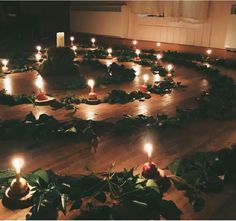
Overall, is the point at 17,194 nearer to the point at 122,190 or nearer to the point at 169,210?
the point at 122,190

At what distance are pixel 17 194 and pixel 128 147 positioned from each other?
124 centimetres

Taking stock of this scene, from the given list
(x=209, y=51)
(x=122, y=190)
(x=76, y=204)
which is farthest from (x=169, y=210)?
(x=209, y=51)

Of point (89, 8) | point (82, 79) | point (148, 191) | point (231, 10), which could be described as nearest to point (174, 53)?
point (231, 10)

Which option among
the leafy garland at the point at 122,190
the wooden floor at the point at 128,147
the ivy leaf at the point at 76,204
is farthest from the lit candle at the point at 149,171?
the ivy leaf at the point at 76,204

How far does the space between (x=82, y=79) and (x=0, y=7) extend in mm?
6364

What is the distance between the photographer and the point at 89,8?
1089cm

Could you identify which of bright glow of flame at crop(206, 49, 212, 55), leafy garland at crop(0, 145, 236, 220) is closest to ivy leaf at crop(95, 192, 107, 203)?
leafy garland at crop(0, 145, 236, 220)

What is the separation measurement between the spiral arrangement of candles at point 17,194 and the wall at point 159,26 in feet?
22.5

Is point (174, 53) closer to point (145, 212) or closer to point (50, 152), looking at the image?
point (50, 152)

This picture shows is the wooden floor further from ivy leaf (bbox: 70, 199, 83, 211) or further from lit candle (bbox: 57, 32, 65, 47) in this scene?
lit candle (bbox: 57, 32, 65, 47)

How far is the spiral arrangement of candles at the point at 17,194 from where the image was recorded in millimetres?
2232

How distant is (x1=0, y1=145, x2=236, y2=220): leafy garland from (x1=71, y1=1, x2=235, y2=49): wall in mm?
5997

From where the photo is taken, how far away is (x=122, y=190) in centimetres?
238

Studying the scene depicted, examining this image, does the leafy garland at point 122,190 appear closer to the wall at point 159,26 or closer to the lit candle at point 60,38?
the lit candle at point 60,38
